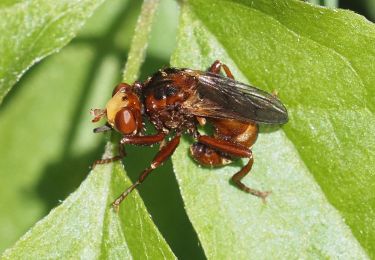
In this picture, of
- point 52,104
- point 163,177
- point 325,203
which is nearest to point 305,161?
point 325,203

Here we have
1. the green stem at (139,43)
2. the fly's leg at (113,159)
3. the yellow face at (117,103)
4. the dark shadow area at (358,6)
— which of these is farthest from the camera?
the dark shadow area at (358,6)

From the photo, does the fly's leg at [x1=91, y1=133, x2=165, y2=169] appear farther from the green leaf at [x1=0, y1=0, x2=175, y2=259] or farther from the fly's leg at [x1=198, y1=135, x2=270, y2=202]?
the green leaf at [x1=0, y1=0, x2=175, y2=259]

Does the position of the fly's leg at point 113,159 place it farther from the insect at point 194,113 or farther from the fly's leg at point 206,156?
the fly's leg at point 206,156

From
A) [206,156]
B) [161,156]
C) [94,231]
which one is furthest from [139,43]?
[94,231]

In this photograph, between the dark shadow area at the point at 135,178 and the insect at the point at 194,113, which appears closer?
the insect at the point at 194,113

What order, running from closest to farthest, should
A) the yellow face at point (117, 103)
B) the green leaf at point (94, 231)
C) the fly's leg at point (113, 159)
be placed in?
the green leaf at point (94, 231) → the fly's leg at point (113, 159) → the yellow face at point (117, 103)

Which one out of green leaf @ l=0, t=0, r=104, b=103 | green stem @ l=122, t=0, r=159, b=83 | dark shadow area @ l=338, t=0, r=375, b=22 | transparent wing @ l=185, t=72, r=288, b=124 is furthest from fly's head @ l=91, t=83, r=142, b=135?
dark shadow area @ l=338, t=0, r=375, b=22

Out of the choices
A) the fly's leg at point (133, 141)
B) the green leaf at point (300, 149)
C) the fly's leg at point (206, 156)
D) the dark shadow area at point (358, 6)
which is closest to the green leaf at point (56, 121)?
the fly's leg at point (133, 141)

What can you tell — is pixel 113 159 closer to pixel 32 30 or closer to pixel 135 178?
pixel 32 30

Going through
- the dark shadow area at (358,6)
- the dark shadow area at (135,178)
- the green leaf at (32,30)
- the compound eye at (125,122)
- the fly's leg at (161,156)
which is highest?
the green leaf at (32,30)
